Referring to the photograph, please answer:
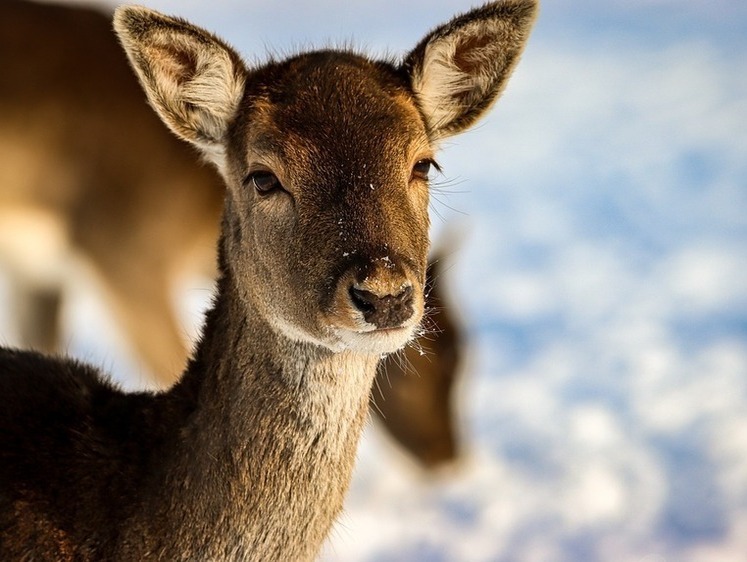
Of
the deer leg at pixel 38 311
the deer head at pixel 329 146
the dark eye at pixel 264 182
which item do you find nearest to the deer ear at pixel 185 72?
the deer head at pixel 329 146

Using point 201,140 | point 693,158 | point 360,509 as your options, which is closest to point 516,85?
point 693,158

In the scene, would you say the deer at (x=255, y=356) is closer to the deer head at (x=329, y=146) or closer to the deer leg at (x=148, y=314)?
the deer head at (x=329, y=146)

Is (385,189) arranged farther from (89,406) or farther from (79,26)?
(79,26)

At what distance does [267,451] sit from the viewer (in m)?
3.37

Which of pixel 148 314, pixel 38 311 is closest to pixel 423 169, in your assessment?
pixel 148 314

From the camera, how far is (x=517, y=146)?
38.8 feet

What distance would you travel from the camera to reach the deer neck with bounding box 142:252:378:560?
333cm

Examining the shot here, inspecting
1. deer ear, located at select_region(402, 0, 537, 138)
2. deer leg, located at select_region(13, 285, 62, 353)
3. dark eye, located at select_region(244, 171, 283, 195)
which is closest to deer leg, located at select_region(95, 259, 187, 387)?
deer leg, located at select_region(13, 285, 62, 353)

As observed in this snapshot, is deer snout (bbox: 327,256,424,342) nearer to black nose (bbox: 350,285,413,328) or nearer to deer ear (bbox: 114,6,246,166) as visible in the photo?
black nose (bbox: 350,285,413,328)

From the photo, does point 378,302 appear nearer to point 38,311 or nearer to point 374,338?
point 374,338

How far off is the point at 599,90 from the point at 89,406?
9.42 meters

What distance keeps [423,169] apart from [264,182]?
488mm

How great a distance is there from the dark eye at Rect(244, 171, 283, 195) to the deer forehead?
1.3 inches

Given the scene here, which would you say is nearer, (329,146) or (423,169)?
(329,146)
